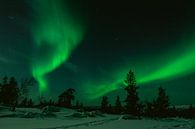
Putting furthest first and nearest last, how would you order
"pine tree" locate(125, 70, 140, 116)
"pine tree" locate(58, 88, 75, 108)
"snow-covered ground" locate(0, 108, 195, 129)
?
"pine tree" locate(58, 88, 75, 108) → "pine tree" locate(125, 70, 140, 116) → "snow-covered ground" locate(0, 108, 195, 129)

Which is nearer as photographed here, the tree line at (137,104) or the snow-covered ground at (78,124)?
the snow-covered ground at (78,124)

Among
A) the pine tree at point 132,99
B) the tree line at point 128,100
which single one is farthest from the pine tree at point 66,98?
the pine tree at point 132,99

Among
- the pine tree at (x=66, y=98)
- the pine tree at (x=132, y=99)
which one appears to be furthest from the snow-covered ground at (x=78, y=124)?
the pine tree at (x=66, y=98)

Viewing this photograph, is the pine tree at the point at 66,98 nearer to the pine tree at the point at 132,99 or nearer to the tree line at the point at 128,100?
the tree line at the point at 128,100

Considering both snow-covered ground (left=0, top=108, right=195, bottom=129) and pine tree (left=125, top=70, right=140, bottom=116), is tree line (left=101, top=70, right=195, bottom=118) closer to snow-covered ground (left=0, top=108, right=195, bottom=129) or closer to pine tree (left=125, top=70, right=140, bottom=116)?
pine tree (left=125, top=70, right=140, bottom=116)

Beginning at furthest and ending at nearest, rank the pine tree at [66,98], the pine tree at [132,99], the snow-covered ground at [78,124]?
the pine tree at [66,98]
the pine tree at [132,99]
the snow-covered ground at [78,124]

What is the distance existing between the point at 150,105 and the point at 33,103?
2641 inches

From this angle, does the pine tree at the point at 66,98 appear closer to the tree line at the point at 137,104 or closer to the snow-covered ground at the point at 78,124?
the tree line at the point at 137,104

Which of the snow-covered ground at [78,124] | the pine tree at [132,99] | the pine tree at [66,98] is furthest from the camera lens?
the pine tree at [66,98]

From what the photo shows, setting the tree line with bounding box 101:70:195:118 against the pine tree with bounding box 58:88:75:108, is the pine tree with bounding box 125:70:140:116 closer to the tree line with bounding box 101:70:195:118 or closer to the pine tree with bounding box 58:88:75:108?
the tree line with bounding box 101:70:195:118

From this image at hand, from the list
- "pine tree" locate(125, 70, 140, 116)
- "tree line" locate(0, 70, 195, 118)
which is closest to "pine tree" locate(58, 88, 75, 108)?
"tree line" locate(0, 70, 195, 118)

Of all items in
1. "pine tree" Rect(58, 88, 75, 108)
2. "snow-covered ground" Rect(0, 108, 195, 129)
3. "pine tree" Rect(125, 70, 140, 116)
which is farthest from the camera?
"pine tree" Rect(58, 88, 75, 108)

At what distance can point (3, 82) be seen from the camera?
69.6 meters

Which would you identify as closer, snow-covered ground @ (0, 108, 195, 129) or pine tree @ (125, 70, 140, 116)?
snow-covered ground @ (0, 108, 195, 129)
